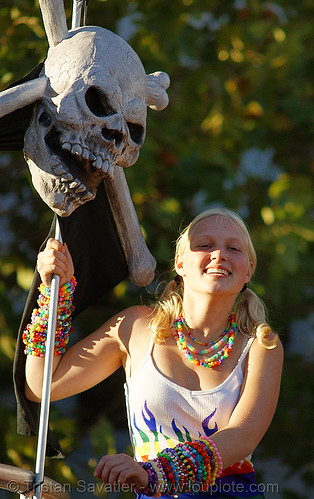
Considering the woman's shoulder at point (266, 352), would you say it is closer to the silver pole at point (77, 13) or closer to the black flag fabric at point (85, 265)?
the black flag fabric at point (85, 265)

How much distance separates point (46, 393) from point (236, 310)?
1.73 feet

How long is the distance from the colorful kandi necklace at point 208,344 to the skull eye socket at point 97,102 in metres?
0.52

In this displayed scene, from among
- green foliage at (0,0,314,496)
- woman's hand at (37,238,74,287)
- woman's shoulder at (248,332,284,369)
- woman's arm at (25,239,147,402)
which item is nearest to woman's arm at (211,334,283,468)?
woman's shoulder at (248,332,284,369)

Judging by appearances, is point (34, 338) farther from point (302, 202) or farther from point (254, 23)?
point (254, 23)

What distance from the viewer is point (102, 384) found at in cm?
325

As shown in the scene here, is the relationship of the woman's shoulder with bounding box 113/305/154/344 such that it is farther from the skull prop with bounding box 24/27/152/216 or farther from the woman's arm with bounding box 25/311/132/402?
the skull prop with bounding box 24/27/152/216

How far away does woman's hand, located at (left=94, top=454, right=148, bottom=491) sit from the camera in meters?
1.24

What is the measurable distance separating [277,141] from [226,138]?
1.31 ft

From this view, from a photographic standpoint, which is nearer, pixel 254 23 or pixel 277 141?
pixel 254 23

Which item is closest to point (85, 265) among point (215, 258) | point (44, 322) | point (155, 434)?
point (44, 322)

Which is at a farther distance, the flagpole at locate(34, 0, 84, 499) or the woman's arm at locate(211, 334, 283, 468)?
the woman's arm at locate(211, 334, 283, 468)

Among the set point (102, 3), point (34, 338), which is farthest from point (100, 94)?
point (102, 3)

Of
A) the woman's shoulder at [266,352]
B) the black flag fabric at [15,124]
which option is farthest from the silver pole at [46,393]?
the woman's shoulder at [266,352]

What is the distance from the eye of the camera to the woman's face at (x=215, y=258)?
5.21 feet
